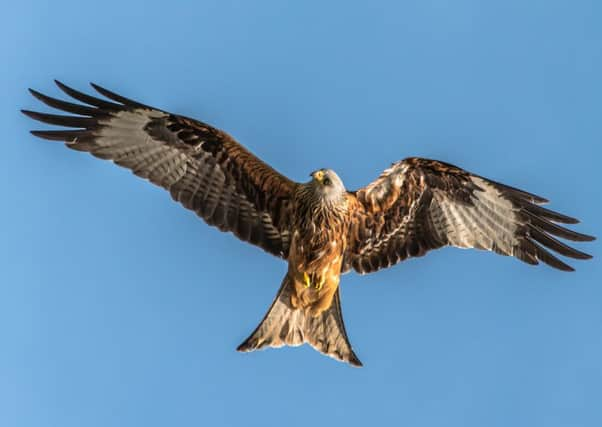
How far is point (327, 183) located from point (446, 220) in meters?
1.68

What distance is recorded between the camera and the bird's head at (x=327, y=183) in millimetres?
9266

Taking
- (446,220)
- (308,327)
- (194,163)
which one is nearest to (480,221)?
(446,220)

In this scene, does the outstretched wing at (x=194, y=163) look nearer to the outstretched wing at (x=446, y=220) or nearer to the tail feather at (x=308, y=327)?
the tail feather at (x=308, y=327)

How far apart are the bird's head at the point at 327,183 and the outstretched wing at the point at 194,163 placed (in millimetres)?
555

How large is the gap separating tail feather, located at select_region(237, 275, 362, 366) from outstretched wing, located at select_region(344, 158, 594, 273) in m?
0.70

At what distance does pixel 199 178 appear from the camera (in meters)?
10.1

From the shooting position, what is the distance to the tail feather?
9.58 meters

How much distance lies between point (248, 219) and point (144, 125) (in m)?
1.50

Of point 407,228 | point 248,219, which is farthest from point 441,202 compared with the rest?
point 248,219

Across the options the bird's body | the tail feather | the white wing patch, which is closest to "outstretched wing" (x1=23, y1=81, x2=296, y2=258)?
the bird's body

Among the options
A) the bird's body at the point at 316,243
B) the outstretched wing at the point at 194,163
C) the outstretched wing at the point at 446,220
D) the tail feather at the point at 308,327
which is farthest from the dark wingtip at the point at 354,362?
the outstretched wing at the point at 194,163

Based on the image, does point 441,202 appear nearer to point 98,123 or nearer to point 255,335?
point 255,335

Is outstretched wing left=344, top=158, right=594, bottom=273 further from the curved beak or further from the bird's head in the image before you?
the curved beak

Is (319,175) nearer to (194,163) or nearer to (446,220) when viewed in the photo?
(194,163)
